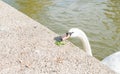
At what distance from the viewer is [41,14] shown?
33.1 ft

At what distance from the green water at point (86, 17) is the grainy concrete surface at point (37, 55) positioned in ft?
8.38

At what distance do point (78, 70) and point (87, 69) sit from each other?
119mm

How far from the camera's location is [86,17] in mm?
9477

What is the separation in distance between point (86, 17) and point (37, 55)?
5.06 meters

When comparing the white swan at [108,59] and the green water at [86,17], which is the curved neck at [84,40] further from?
the green water at [86,17]

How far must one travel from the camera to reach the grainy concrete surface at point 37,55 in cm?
422

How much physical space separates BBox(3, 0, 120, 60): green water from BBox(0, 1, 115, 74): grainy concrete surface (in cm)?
255

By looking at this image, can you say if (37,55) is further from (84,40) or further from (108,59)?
(108,59)

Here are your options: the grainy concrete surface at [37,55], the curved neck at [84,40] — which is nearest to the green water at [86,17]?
the curved neck at [84,40]

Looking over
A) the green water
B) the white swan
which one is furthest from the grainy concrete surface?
the green water

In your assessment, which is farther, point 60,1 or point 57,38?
point 60,1

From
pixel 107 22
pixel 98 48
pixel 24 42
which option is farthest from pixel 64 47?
pixel 107 22

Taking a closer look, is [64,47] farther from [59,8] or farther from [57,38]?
[59,8]

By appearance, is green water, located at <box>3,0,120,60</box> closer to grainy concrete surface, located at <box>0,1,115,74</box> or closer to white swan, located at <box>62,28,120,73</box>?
white swan, located at <box>62,28,120,73</box>
